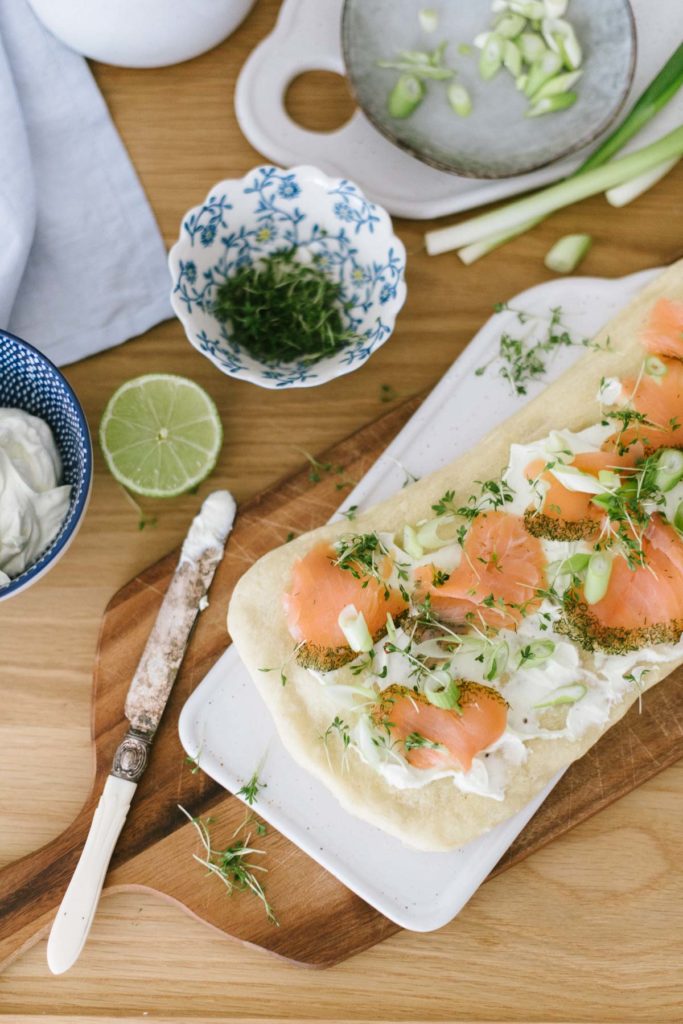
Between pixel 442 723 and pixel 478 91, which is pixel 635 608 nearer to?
pixel 442 723

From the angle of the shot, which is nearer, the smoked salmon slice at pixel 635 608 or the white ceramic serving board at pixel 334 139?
the smoked salmon slice at pixel 635 608

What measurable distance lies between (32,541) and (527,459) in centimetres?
129

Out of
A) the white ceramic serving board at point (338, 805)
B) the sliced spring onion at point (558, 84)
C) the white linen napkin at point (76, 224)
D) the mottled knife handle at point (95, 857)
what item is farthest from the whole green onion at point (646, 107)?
the mottled knife handle at point (95, 857)

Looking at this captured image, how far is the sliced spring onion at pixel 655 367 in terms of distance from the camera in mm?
2449

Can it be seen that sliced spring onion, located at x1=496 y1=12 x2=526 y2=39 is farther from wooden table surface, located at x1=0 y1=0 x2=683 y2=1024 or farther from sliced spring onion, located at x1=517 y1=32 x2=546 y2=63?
wooden table surface, located at x1=0 y1=0 x2=683 y2=1024

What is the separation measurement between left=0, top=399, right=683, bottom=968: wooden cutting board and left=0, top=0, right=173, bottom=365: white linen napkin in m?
0.70

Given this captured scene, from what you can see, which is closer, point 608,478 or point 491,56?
point 608,478

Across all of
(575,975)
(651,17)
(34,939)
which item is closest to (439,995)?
(575,975)

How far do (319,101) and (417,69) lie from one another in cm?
32

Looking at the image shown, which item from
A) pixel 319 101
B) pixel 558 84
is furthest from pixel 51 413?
pixel 558 84

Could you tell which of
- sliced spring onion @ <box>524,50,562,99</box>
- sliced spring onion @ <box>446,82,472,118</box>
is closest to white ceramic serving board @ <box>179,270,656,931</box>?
sliced spring onion @ <box>446,82,472,118</box>

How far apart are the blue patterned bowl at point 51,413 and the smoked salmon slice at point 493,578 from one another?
90cm

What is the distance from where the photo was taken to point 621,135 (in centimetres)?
279

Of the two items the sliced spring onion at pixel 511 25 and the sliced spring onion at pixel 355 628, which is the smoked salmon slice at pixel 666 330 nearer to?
the sliced spring onion at pixel 511 25
